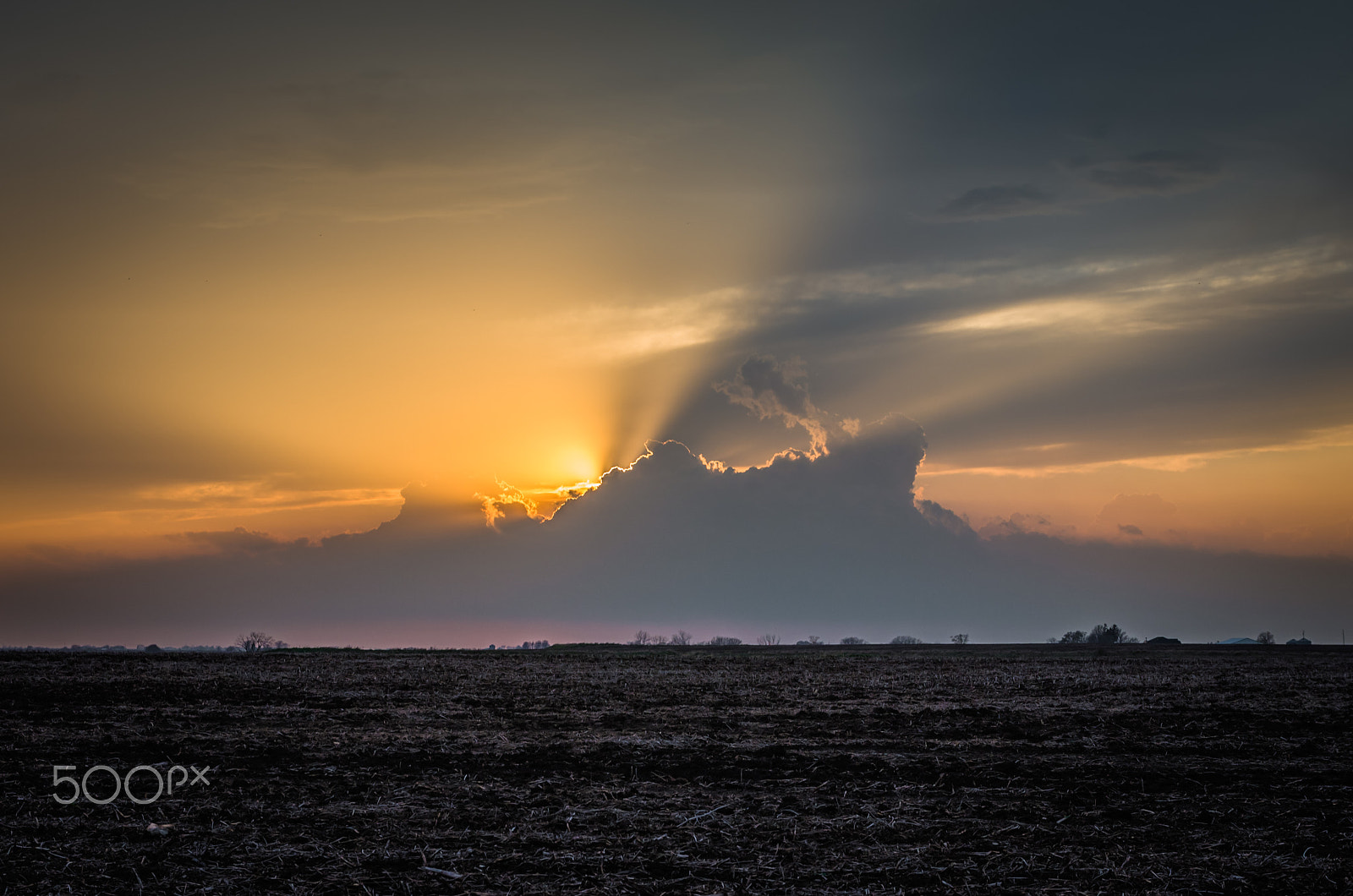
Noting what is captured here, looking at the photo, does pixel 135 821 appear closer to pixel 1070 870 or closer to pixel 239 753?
pixel 239 753

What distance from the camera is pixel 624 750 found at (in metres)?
20.3

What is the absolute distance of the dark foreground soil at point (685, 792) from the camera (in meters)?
11.2

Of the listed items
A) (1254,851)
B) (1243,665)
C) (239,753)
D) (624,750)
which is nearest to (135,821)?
(239,753)

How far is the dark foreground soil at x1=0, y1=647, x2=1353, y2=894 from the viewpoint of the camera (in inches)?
440

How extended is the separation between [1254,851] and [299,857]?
12.8 meters

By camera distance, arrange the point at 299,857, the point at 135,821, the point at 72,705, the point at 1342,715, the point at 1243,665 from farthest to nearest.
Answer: the point at 1243,665 < the point at 72,705 < the point at 1342,715 < the point at 135,821 < the point at 299,857
